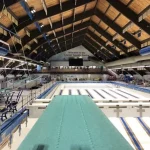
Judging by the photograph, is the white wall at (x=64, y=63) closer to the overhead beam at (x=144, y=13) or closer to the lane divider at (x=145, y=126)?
the overhead beam at (x=144, y=13)

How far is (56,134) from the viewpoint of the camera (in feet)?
11.9

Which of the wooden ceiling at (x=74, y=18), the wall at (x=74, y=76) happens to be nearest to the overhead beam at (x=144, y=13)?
the wooden ceiling at (x=74, y=18)

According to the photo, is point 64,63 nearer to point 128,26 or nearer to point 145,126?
point 128,26

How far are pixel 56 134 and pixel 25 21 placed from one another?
26.4 feet

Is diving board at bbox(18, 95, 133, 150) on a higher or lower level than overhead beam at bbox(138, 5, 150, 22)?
lower

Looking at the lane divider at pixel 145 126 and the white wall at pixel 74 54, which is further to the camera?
the white wall at pixel 74 54

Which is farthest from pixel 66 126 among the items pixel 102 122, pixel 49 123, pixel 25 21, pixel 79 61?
pixel 79 61

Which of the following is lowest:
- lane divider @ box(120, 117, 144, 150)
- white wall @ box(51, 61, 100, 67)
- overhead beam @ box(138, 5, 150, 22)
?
lane divider @ box(120, 117, 144, 150)

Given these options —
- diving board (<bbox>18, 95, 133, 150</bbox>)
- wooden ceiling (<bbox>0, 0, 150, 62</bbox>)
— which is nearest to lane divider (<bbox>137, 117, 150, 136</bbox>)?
diving board (<bbox>18, 95, 133, 150</bbox>)

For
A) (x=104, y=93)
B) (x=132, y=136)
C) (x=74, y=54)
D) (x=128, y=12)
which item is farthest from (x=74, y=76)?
(x=132, y=136)

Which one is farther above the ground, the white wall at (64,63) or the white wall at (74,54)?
the white wall at (74,54)

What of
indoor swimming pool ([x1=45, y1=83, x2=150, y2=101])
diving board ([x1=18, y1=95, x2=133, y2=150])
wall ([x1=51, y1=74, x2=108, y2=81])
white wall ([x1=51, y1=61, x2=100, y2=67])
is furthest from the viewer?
wall ([x1=51, y1=74, x2=108, y2=81])

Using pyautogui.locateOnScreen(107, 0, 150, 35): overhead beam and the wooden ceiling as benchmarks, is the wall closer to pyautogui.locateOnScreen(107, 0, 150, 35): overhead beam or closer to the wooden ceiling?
the wooden ceiling

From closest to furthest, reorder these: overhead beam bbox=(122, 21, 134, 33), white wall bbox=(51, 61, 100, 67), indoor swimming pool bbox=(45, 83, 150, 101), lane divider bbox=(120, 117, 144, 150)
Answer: lane divider bbox=(120, 117, 144, 150) → overhead beam bbox=(122, 21, 134, 33) → indoor swimming pool bbox=(45, 83, 150, 101) → white wall bbox=(51, 61, 100, 67)
